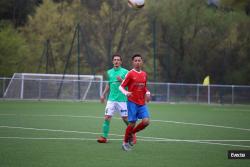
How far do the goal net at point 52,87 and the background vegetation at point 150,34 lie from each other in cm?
831

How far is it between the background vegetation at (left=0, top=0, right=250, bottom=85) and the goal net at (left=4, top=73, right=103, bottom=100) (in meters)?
8.31

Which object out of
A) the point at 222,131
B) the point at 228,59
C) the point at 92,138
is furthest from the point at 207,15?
the point at 92,138

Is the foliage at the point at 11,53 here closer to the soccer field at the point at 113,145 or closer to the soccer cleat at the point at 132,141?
the soccer field at the point at 113,145

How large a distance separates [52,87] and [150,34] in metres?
21.5

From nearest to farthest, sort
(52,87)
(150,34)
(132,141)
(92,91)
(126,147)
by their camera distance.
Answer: (126,147), (132,141), (52,87), (92,91), (150,34)

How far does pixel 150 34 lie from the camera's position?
5888 centimetres

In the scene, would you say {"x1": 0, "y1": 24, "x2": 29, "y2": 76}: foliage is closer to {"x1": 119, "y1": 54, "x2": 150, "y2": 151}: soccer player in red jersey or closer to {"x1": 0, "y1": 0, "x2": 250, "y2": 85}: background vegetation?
{"x1": 0, "y1": 0, "x2": 250, "y2": 85}: background vegetation

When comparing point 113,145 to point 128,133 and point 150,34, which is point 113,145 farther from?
point 150,34

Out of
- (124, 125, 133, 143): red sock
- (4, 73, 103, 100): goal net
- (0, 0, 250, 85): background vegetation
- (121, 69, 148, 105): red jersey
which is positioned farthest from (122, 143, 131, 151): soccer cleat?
(0, 0, 250, 85): background vegetation

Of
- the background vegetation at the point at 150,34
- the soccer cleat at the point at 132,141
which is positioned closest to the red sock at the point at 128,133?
the soccer cleat at the point at 132,141

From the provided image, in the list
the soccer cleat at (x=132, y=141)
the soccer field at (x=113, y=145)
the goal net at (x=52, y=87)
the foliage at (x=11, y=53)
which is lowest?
the soccer field at (x=113, y=145)

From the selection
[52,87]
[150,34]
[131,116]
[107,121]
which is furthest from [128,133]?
[150,34]

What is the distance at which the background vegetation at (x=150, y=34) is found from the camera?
5206 centimetres

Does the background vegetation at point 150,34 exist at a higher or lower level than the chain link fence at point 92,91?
higher
